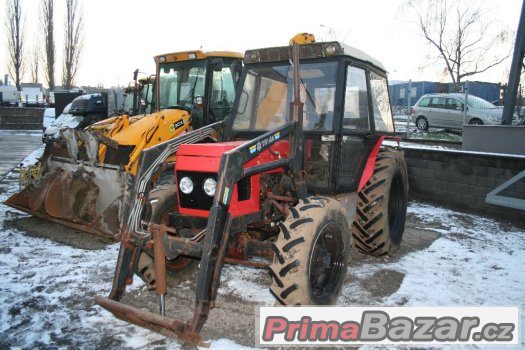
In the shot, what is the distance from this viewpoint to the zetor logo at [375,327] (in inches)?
→ 126

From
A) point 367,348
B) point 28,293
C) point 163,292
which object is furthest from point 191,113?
point 367,348

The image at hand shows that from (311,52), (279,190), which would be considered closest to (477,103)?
(311,52)

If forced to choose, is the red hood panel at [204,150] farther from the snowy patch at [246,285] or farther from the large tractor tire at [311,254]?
the snowy patch at [246,285]

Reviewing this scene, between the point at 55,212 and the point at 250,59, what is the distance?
3504 mm

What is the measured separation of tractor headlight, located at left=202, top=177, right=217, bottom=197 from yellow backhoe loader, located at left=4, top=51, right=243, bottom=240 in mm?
1523

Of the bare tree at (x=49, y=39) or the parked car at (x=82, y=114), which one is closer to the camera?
the parked car at (x=82, y=114)

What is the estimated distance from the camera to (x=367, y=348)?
3.24m

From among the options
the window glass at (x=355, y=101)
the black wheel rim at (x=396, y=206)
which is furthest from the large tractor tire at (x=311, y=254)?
the black wheel rim at (x=396, y=206)

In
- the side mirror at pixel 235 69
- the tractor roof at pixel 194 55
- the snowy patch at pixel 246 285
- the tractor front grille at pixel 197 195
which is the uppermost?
the tractor roof at pixel 194 55

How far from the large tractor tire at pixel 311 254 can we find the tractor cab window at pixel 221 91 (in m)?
4.17

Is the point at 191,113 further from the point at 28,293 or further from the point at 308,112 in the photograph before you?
the point at 28,293

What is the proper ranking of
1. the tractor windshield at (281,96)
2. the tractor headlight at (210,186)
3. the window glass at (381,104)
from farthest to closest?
the window glass at (381,104) < the tractor windshield at (281,96) < the tractor headlight at (210,186)

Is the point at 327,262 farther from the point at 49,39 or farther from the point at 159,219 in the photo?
the point at 49,39

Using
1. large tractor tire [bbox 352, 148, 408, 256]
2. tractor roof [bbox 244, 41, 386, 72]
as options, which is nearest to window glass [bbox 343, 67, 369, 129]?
tractor roof [bbox 244, 41, 386, 72]
